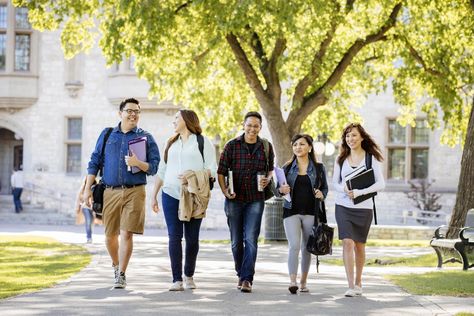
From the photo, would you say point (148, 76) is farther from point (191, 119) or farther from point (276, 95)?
point (191, 119)

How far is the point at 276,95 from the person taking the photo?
2264 centimetres

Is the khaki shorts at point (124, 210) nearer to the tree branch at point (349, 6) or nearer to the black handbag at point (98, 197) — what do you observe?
the black handbag at point (98, 197)

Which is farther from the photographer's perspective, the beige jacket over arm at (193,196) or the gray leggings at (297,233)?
the gray leggings at (297,233)

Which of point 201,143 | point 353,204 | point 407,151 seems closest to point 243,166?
point 201,143

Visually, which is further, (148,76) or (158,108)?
(158,108)

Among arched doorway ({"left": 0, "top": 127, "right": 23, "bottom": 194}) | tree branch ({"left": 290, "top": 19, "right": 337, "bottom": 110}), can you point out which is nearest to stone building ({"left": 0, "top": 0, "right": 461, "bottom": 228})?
arched doorway ({"left": 0, "top": 127, "right": 23, "bottom": 194})

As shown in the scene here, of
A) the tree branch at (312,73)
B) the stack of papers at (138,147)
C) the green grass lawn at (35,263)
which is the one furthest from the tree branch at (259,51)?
the stack of papers at (138,147)

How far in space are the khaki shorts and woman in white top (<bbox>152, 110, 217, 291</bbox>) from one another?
17 centimetres

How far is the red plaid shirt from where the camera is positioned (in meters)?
10.9

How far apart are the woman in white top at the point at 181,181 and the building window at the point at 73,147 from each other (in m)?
27.8

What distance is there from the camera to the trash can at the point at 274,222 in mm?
22156

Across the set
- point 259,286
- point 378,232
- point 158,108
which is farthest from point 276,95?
point 158,108

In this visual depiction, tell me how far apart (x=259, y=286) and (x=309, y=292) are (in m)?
0.77

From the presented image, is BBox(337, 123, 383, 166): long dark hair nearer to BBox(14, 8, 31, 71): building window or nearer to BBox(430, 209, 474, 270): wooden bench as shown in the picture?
BBox(430, 209, 474, 270): wooden bench
